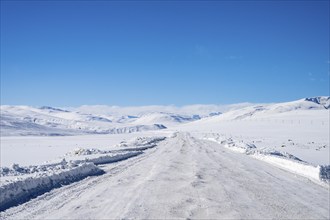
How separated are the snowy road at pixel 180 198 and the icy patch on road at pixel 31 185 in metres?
0.58

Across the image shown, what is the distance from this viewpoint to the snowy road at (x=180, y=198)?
10.0 m

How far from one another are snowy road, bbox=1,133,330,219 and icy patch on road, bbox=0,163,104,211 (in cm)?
58

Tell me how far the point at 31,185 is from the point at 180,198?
556 centimetres

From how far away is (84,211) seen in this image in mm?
10164

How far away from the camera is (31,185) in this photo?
46.2 feet

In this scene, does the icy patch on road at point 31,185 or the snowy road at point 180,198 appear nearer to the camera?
the snowy road at point 180,198

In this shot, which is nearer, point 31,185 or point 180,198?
point 180,198

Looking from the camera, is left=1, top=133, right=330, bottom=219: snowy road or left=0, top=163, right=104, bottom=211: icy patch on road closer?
left=1, top=133, right=330, bottom=219: snowy road

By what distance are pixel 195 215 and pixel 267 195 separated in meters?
4.28

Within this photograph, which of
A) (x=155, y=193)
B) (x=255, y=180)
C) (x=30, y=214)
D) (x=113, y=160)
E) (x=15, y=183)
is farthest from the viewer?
(x=113, y=160)

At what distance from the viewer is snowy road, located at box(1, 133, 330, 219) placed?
1003 centimetres

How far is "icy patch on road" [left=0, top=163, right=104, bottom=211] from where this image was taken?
12234 millimetres

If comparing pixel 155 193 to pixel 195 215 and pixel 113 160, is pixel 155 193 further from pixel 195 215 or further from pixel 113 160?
pixel 113 160

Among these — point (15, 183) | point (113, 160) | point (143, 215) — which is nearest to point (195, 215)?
point (143, 215)
